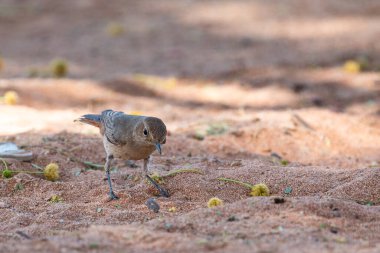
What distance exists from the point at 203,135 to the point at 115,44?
6263mm

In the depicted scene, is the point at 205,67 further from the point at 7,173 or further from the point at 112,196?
the point at 112,196

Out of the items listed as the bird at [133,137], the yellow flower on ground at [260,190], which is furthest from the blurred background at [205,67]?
the yellow flower on ground at [260,190]

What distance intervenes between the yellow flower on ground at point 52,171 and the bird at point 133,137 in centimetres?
53

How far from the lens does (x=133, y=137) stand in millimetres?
5547

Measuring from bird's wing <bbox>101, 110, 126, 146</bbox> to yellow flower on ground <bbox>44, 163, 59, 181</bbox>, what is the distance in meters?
0.51

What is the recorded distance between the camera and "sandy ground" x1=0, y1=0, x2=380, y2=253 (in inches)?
172

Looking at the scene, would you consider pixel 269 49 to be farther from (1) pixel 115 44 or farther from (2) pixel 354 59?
(1) pixel 115 44

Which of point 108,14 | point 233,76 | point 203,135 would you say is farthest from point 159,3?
point 203,135

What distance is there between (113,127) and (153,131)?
0.54m

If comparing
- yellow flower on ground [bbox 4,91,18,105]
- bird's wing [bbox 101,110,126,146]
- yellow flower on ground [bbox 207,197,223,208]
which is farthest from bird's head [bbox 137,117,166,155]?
yellow flower on ground [bbox 4,91,18,105]

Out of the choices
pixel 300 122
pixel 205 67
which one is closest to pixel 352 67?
pixel 205 67

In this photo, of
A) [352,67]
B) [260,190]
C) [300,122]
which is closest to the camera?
[260,190]

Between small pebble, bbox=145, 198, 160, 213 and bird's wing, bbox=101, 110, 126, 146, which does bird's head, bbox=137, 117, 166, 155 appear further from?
small pebble, bbox=145, 198, 160, 213

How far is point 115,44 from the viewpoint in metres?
13.4
